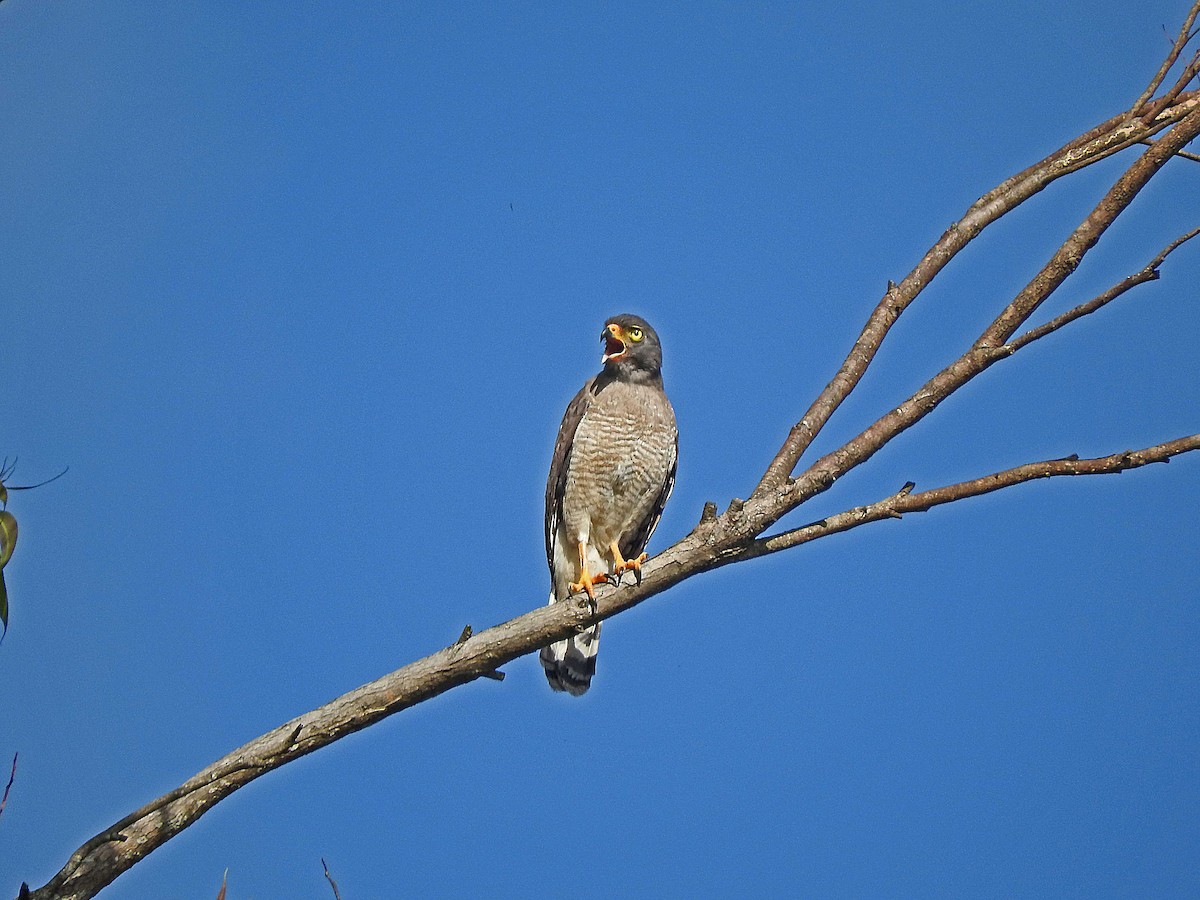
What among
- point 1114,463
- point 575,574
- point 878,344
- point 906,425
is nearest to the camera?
point 1114,463

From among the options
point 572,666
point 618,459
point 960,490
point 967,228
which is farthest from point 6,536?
point 618,459

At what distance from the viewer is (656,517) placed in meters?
6.69

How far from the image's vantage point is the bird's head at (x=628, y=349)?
6555 millimetres

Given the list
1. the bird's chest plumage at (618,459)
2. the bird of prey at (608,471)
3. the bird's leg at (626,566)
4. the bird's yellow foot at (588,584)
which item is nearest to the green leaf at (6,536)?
the bird's yellow foot at (588,584)

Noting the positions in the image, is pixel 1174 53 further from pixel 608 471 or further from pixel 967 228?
pixel 608 471

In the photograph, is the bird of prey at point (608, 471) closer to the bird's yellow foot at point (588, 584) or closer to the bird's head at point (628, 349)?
the bird's head at point (628, 349)

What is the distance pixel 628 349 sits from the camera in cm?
657

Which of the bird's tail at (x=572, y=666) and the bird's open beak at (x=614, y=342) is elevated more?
the bird's open beak at (x=614, y=342)

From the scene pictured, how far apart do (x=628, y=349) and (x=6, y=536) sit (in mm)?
4515

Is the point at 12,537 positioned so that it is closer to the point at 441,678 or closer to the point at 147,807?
the point at 147,807

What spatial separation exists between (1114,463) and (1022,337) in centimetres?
53

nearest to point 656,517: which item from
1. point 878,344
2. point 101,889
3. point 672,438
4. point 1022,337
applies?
point 672,438

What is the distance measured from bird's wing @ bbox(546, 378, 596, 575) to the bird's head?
242 millimetres

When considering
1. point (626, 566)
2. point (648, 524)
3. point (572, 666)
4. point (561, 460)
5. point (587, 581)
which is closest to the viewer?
point (587, 581)
